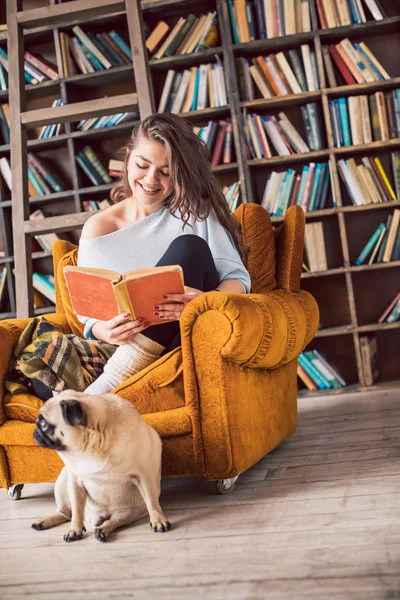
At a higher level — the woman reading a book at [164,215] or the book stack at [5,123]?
the book stack at [5,123]

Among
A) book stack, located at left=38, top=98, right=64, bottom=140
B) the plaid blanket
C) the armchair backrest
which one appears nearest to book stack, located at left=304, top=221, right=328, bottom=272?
the armchair backrest

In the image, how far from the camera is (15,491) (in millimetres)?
1949

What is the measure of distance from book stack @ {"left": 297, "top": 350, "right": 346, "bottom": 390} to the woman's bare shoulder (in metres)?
1.41

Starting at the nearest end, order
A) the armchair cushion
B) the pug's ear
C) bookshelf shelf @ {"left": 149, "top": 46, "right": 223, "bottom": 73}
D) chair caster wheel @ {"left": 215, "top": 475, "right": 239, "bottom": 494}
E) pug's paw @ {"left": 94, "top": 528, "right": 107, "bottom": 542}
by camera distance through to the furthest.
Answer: the pug's ear < pug's paw @ {"left": 94, "top": 528, "right": 107, "bottom": 542} < chair caster wheel @ {"left": 215, "top": 475, "right": 239, "bottom": 494} < the armchair cushion < bookshelf shelf @ {"left": 149, "top": 46, "right": 223, "bottom": 73}

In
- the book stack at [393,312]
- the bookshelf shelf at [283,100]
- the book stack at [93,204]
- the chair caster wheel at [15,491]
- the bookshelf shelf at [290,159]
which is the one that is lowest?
the chair caster wheel at [15,491]

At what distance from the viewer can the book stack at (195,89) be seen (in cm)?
329

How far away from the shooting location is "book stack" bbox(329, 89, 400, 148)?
314 centimetres

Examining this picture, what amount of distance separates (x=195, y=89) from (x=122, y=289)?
6.74ft

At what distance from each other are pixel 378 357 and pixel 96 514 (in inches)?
85.2

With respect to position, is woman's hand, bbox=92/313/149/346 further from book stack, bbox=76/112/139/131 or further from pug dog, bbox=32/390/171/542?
book stack, bbox=76/112/139/131

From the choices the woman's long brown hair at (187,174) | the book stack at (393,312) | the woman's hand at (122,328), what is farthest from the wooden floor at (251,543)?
the book stack at (393,312)

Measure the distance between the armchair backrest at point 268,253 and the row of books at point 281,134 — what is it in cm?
104

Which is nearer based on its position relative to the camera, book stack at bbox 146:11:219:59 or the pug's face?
the pug's face

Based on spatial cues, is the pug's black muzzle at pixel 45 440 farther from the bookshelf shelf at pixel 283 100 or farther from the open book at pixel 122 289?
the bookshelf shelf at pixel 283 100
